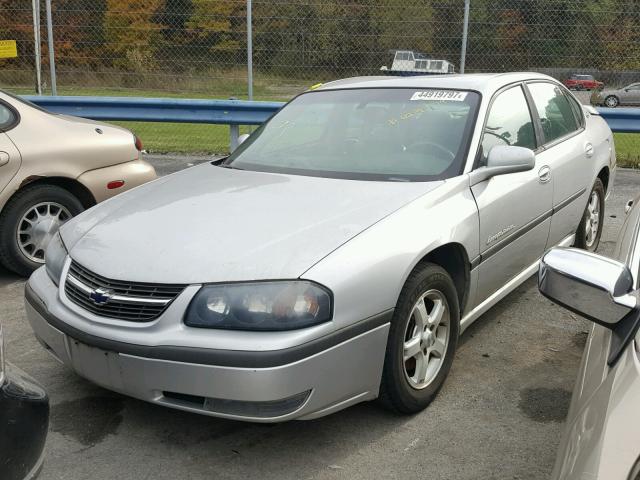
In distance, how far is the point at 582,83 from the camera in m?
12.3

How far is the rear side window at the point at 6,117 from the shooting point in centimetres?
492

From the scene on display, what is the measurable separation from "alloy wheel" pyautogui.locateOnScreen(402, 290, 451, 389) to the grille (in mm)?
1055

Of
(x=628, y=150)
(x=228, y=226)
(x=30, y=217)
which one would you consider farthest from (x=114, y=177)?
(x=628, y=150)

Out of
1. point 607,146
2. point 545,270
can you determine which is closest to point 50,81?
point 607,146

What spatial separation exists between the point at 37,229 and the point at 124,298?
2.64 metres

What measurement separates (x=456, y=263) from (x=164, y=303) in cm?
151

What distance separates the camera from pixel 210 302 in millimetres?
2598

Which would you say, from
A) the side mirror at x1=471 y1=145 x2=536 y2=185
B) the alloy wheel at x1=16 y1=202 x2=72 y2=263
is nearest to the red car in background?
the side mirror at x1=471 y1=145 x2=536 y2=185

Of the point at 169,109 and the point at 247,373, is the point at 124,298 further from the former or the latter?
the point at 169,109

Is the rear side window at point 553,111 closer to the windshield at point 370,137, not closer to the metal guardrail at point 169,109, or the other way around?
the windshield at point 370,137

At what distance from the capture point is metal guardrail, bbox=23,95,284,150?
28.9 feet

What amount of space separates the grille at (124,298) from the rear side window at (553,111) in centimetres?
286

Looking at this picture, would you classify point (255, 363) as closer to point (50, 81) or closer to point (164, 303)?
point (164, 303)

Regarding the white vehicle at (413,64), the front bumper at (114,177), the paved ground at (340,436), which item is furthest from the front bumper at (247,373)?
the white vehicle at (413,64)
